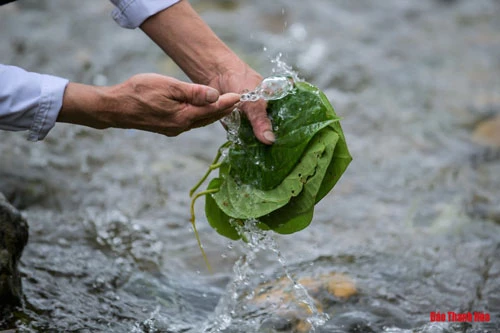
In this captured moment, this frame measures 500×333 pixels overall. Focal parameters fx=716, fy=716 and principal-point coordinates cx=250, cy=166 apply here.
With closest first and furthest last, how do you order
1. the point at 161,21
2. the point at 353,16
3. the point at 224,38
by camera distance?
the point at 161,21 < the point at 224,38 < the point at 353,16

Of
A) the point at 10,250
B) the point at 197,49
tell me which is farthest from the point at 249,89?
the point at 10,250

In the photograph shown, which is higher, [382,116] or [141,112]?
[382,116]

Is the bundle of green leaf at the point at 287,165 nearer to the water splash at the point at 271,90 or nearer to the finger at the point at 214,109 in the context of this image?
the water splash at the point at 271,90

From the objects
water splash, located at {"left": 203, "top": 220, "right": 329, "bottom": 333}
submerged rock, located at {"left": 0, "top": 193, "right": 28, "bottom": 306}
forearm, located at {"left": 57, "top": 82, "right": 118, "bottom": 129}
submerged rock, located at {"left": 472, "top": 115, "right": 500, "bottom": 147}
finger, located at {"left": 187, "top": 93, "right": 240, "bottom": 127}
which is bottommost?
submerged rock, located at {"left": 0, "top": 193, "right": 28, "bottom": 306}

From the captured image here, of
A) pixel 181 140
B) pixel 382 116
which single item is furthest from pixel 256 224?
pixel 382 116

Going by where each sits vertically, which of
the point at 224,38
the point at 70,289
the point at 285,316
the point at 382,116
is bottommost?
the point at 70,289

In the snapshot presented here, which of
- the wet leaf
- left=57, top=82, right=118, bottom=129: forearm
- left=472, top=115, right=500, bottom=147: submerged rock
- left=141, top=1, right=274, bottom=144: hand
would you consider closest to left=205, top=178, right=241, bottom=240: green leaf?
the wet leaf

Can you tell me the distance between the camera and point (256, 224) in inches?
102

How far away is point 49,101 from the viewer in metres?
2.30

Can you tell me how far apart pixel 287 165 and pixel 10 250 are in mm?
1140

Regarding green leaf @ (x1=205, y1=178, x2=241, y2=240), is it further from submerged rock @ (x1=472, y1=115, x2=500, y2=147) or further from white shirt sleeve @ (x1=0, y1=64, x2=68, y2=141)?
submerged rock @ (x1=472, y1=115, x2=500, y2=147)

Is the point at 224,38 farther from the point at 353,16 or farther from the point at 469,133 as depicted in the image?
the point at 469,133

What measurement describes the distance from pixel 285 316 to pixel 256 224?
21.1 inches

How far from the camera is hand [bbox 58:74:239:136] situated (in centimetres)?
234
